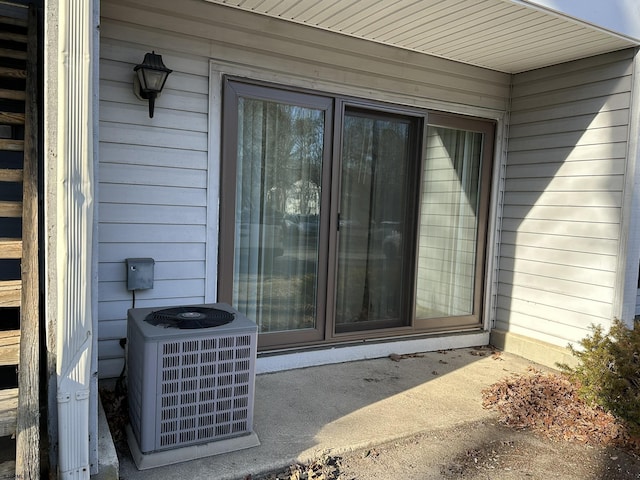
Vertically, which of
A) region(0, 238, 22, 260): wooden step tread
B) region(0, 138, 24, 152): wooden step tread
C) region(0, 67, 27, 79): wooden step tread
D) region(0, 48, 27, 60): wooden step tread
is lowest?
region(0, 238, 22, 260): wooden step tread

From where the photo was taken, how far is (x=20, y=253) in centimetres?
204

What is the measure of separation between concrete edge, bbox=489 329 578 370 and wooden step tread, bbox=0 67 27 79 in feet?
13.4

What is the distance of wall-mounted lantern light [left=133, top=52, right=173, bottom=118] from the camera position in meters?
2.79

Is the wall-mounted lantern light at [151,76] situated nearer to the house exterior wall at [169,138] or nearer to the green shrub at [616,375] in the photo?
the house exterior wall at [169,138]

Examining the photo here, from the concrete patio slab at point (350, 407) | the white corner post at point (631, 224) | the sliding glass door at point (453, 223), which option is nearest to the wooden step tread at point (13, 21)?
the concrete patio slab at point (350, 407)

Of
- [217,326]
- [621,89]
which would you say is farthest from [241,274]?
[621,89]

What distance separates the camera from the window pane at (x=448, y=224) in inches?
167

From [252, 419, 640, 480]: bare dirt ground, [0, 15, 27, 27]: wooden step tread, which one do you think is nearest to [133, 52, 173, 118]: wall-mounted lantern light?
[0, 15, 27, 27]: wooden step tread

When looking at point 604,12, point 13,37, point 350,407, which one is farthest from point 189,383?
point 604,12

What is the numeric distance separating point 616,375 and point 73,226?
2.97 meters

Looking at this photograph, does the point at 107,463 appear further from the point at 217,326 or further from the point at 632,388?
the point at 632,388

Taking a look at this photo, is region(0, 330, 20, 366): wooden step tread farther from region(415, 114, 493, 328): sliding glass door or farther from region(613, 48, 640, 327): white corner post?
region(613, 48, 640, 327): white corner post

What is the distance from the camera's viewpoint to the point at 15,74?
103 inches

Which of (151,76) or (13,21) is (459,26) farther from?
(13,21)
